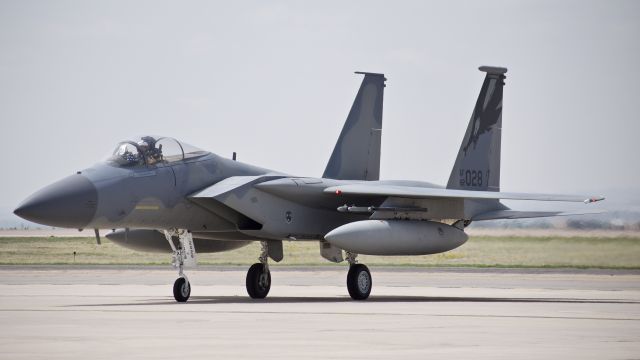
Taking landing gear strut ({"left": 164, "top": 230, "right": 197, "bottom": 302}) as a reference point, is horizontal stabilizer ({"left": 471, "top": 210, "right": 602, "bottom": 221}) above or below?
above

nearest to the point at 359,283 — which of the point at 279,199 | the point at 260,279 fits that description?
the point at 260,279

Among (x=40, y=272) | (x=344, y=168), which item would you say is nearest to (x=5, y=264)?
(x=40, y=272)

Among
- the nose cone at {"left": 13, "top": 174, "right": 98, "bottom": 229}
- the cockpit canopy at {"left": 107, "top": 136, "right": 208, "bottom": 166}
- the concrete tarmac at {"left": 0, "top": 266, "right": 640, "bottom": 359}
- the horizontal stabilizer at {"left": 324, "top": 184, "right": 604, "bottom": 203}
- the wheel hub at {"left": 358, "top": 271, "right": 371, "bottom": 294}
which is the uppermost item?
the cockpit canopy at {"left": 107, "top": 136, "right": 208, "bottom": 166}

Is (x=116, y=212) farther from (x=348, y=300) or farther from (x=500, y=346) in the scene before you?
(x=500, y=346)

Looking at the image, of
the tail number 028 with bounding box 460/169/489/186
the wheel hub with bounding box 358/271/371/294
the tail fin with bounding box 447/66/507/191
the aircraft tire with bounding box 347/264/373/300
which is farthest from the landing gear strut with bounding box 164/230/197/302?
the tail number 028 with bounding box 460/169/489/186

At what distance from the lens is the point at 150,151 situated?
1886cm

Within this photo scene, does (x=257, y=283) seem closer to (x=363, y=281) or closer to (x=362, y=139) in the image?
(x=363, y=281)

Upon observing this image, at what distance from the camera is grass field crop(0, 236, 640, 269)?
33.5m

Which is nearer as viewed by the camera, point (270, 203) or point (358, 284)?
point (270, 203)

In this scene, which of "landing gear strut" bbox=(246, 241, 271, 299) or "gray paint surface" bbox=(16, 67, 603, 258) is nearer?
"gray paint surface" bbox=(16, 67, 603, 258)

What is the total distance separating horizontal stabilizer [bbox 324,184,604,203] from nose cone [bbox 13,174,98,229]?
483 cm

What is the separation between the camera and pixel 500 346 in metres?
11.2

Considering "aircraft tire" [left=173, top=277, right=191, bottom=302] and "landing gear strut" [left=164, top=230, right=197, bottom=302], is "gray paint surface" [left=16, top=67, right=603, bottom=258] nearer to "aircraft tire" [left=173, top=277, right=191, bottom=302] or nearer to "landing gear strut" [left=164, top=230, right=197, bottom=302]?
"landing gear strut" [left=164, top=230, right=197, bottom=302]

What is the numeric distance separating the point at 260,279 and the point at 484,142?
5799 millimetres
